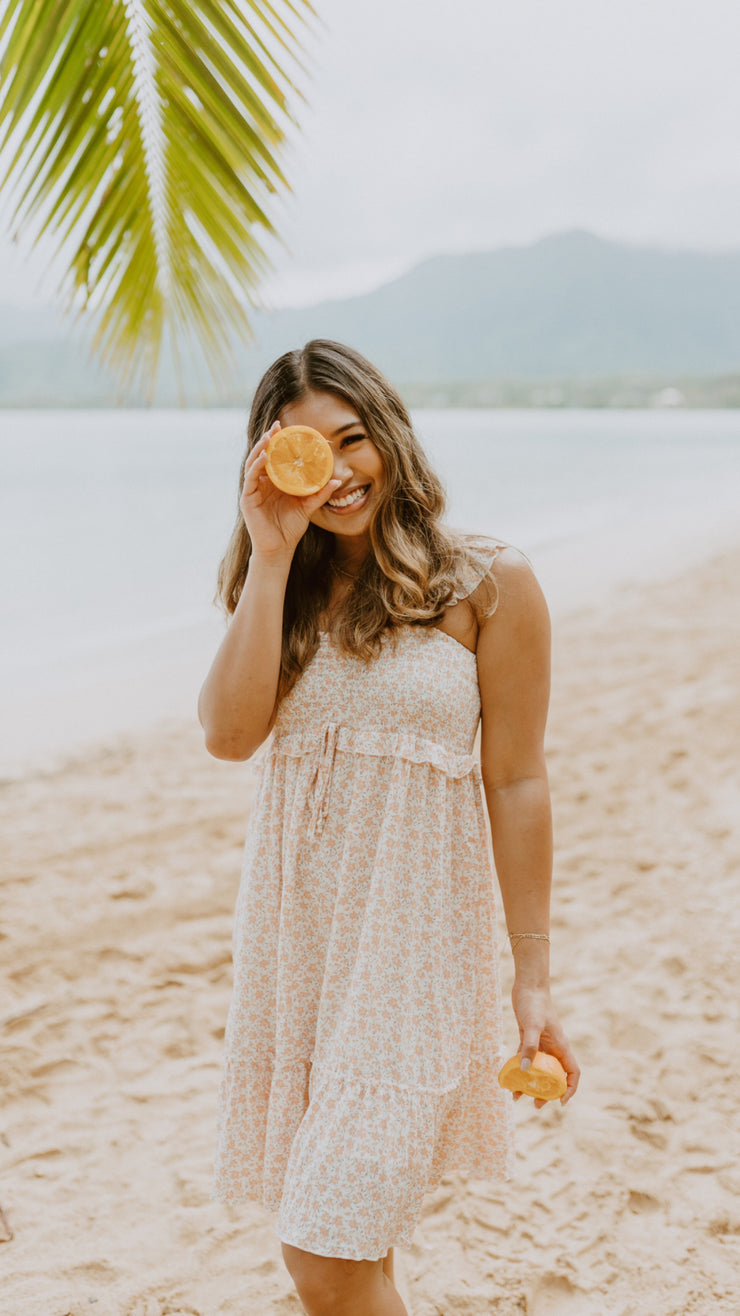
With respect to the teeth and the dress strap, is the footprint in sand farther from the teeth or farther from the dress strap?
the teeth

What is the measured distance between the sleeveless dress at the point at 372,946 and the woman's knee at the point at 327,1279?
6 cm

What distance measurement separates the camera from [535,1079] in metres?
1.76

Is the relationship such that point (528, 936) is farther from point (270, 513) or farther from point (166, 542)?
point (166, 542)

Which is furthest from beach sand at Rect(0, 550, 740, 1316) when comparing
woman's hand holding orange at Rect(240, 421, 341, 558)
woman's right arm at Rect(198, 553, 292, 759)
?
woman's hand holding orange at Rect(240, 421, 341, 558)

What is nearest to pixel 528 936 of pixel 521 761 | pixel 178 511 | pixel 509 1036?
pixel 521 761

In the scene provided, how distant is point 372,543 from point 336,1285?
1.28 meters

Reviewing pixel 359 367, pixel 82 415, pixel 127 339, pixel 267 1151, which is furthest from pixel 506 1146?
pixel 82 415

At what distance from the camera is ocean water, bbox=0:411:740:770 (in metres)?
9.58

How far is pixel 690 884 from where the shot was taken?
461 centimetres

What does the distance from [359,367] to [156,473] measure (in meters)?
38.9

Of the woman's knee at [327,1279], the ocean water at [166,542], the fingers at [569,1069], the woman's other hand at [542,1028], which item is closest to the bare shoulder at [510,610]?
the ocean water at [166,542]

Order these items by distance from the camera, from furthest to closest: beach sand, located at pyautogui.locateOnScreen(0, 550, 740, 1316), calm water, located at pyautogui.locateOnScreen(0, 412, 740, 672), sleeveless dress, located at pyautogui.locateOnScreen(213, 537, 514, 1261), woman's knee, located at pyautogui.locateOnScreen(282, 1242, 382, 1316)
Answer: calm water, located at pyautogui.locateOnScreen(0, 412, 740, 672) < beach sand, located at pyautogui.locateOnScreen(0, 550, 740, 1316) < sleeveless dress, located at pyautogui.locateOnScreen(213, 537, 514, 1261) < woman's knee, located at pyautogui.locateOnScreen(282, 1242, 382, 1316)

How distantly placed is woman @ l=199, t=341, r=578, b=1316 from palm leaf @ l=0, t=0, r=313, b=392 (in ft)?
1.44

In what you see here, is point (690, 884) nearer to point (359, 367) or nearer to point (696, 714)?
point (696, 714)
